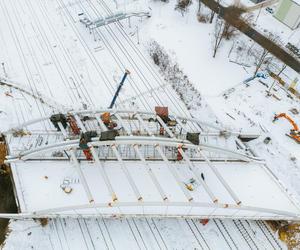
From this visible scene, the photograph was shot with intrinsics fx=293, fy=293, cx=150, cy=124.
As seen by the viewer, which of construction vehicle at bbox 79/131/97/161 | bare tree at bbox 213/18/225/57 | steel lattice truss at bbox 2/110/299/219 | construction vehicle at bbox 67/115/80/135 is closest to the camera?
steel lattice truss at bbox 2/110/299/219

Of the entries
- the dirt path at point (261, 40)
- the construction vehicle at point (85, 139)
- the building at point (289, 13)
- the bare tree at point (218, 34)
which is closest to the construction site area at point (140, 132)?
the construction vehicle at point (85, 139)

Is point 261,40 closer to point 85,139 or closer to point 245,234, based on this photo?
point 245,234

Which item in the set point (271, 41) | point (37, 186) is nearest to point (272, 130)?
point (271, 41)

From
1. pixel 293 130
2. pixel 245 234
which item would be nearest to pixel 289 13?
pixel 293 130

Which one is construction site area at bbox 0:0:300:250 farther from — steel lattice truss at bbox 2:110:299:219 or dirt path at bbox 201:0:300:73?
dirt path at bbox 201:0:300:73

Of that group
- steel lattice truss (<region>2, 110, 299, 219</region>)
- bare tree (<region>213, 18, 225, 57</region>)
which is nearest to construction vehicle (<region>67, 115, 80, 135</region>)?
steel lattice truss (<region>2, 110, 299, 219</region>)

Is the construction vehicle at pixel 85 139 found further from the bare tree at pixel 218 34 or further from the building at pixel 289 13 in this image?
the building at pixel 289 13

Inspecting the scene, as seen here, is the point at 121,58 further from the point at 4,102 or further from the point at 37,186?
the point at 37,186
